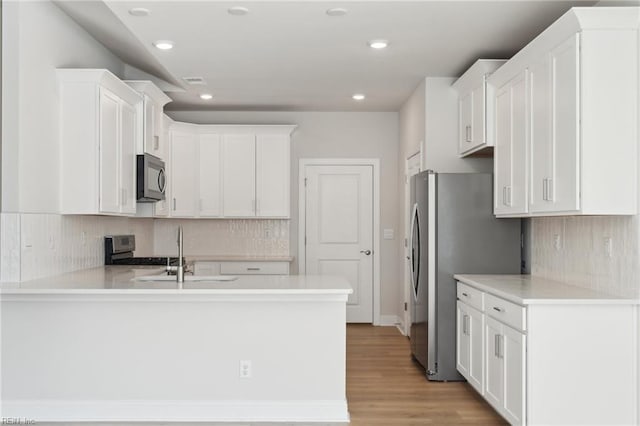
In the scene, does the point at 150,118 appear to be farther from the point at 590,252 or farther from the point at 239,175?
the point at 590,252

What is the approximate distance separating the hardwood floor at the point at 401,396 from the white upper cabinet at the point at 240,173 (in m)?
2.01

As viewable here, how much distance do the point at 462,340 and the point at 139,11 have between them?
316 cm

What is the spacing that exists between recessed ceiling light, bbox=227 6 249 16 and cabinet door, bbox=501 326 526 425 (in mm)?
2445

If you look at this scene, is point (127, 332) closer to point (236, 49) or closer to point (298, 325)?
point (298, 325)

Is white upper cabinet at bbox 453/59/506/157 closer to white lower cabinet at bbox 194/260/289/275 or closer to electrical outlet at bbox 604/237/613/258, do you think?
electrical outlet at bbox 604/237/613/258

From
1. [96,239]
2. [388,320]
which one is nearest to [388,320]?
[388,320]

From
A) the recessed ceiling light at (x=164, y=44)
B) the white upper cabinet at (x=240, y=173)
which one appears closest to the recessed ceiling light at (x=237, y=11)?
the recessed ceiling light at (x=164, y=44)

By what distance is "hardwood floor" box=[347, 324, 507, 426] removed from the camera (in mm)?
3877

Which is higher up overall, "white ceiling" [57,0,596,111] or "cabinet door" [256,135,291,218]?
"white ceiling" [57,0,596,111]

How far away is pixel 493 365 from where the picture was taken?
373 cm

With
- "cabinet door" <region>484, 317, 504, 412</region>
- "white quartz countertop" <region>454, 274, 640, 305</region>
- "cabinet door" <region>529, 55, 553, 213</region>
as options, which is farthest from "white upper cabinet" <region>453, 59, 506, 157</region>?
"cabinet door" <region>484, 317, 504, 412</region>

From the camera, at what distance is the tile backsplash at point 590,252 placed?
3.22 m

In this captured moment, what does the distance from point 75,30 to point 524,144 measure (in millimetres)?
3331

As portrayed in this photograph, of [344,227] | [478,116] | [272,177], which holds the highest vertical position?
[478,116]
